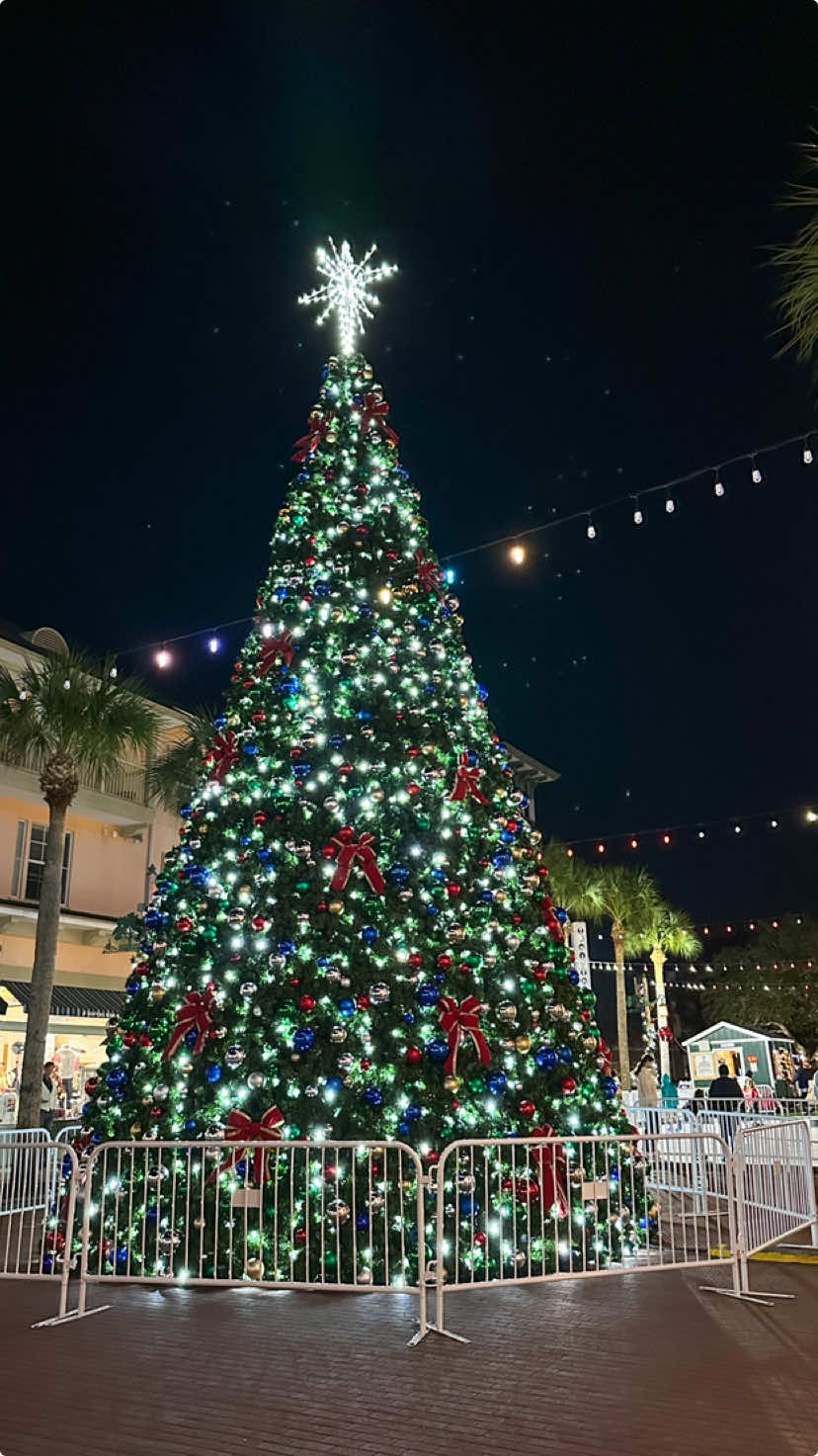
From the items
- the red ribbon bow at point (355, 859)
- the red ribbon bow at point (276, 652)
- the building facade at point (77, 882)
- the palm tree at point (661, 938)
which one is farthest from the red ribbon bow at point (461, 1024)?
the palm tree at point (661, 938)

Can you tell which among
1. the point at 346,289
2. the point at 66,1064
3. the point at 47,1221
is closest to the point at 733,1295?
the point at 47,1221

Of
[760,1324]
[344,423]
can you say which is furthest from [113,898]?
[760,1324]

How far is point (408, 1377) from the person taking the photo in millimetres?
5078

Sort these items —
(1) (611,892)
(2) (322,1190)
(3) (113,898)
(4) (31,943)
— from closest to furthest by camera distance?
1. (2) (322,1190)
2. (4) (31,943)
3. (3) (113,898)
4. (1) (611,892)

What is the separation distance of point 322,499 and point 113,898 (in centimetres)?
1870

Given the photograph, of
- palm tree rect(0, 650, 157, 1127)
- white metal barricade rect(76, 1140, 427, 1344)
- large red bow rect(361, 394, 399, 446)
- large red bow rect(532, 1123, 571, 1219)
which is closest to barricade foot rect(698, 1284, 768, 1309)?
large red bow rect(532, 1123, 571, 1219)

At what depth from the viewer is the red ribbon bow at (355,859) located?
8.23m

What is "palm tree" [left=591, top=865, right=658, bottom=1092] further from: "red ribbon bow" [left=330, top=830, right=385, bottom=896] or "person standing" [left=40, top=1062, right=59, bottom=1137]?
"red ribbon bow" [left=330, top=830, right=385, bottom=896]

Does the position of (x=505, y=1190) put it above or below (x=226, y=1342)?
above

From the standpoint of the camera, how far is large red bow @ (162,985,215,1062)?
26.0 feet

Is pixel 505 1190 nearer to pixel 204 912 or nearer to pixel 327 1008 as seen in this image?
pixel 327 1008

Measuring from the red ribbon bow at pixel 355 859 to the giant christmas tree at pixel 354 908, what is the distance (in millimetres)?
18

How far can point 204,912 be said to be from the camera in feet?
27.9

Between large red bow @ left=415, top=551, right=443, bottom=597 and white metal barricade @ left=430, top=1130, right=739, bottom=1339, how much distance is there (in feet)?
16.0
